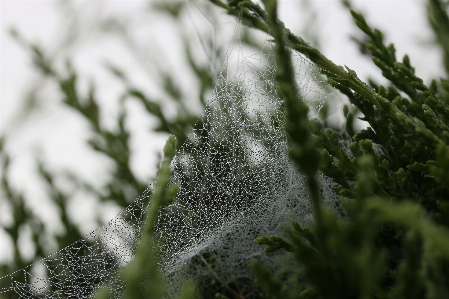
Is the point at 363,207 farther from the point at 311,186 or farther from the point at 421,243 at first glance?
the point at 421,243

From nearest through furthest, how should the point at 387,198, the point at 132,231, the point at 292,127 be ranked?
the point at 292,127 → the point at 387,198 → the point at 132,231

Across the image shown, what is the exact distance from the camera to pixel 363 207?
0.56 meters

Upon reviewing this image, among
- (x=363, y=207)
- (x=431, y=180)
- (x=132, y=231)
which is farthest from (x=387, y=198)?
(x=132, y=231)

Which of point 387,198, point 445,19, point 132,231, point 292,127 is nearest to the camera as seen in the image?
point 292,127

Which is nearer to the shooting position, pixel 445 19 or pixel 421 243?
pixel 421 243

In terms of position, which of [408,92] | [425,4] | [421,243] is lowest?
[421,243]

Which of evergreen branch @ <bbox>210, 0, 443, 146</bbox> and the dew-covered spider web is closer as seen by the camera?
evergreen branch @ <bbox>210, 0, 443, 146</bbox>

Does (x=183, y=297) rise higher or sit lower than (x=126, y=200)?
lower

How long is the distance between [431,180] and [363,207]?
0.40 metres

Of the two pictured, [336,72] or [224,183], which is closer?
[336,72]

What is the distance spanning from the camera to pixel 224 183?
1098mm

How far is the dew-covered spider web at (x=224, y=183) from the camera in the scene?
42.6 inches

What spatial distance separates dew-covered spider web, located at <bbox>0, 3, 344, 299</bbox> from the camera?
1081 millimetres

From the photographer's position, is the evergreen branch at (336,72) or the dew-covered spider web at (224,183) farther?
the dew-covered spider web at (224,183)
